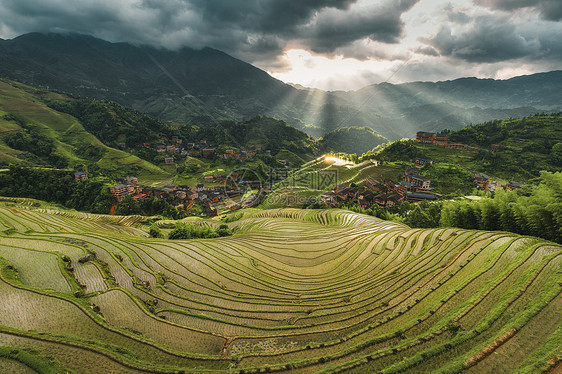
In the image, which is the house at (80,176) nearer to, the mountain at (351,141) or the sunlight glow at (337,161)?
the sunlight glow at (337,161)

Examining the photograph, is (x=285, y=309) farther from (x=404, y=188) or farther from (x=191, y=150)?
(x=191, y=150)

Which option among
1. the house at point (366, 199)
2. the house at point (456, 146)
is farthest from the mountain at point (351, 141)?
the house at point (366, 199)

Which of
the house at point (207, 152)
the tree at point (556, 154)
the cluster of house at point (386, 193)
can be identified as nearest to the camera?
the cluster of house at point (386, 193)

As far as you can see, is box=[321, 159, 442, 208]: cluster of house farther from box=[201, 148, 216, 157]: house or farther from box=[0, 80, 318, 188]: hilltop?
box=[201, 148, 216, 157]: house

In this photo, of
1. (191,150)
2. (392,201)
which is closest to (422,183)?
(392,201)

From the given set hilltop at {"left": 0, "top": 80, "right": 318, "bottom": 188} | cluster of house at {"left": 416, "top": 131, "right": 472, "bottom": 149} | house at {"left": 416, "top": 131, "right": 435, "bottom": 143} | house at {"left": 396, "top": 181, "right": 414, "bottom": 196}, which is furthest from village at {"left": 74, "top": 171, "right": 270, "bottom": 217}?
cluster of house at {"left": 416, "top": 131, "right": 472, "bottom": 149}
